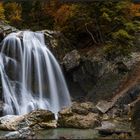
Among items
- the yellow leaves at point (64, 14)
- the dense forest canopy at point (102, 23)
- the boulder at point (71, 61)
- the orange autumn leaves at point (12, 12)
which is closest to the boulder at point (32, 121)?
the boulder at point (71, 61)

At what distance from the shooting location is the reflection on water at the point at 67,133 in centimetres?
1458

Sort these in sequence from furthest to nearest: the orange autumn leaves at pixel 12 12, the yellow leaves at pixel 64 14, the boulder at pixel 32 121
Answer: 1. the orange autumn leaves at pixel 12 12
2. the yellow leaves at pixel 64 14
3. the boulder at pixel 32 121

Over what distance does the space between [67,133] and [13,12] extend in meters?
18.1

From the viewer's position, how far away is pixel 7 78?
71.3 ft

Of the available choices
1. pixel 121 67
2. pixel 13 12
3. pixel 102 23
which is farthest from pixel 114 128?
pixel 13 12

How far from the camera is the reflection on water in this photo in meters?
14.6

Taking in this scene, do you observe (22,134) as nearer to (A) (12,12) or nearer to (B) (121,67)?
(B) (121,67)

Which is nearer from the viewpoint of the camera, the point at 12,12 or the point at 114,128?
the point at 114,128

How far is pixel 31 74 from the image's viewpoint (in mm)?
22500

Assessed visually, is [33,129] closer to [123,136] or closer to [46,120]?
[46,120]

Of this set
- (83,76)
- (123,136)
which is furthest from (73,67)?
(123,136)

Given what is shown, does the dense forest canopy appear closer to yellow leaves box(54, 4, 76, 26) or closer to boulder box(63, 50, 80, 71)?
yellow leaves box(54, 4, 76, 26)

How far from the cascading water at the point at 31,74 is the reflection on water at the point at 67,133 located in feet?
17.4

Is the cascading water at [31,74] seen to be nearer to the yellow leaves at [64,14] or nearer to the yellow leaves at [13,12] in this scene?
the yellow leaves at [64,14]
